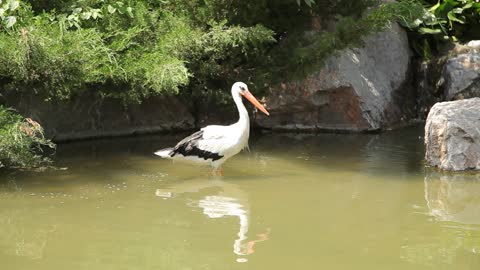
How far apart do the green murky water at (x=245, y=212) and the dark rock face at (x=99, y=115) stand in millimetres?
471

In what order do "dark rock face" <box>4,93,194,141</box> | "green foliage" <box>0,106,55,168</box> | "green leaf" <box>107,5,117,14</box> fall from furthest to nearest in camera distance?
1. "dark rock face" <box>4,93,194,141</box>
2. "green leaf" <box>107,5,117,14</box>
3. "green foliage" <box>0,106,55,168</box>

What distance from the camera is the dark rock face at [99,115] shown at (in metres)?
9.84

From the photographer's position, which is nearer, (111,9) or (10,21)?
(10,21)

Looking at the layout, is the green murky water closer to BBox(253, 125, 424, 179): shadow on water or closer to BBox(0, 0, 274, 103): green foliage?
BBox(253, 125, 424, 179): shadow on water

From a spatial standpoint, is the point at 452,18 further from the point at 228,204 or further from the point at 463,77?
the point at 228,204

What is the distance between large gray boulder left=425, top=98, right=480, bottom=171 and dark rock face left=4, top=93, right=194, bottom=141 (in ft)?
12.4

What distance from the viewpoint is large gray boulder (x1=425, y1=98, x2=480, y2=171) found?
839cm

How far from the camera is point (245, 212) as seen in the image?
274 inches

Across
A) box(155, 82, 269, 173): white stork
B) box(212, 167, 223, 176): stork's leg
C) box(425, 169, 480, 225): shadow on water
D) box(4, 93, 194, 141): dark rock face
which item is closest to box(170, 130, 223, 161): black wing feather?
box(155, 82, 269, 173): white stork

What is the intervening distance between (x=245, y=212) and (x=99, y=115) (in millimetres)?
4039

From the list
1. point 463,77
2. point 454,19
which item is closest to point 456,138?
point 463,77

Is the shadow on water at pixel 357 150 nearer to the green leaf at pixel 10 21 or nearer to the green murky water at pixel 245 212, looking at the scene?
the green murky water at pixel 245 212

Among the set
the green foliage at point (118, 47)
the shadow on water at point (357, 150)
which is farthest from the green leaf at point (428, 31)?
the green foliage at point (118, 47)

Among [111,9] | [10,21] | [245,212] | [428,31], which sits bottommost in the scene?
[245,212]
